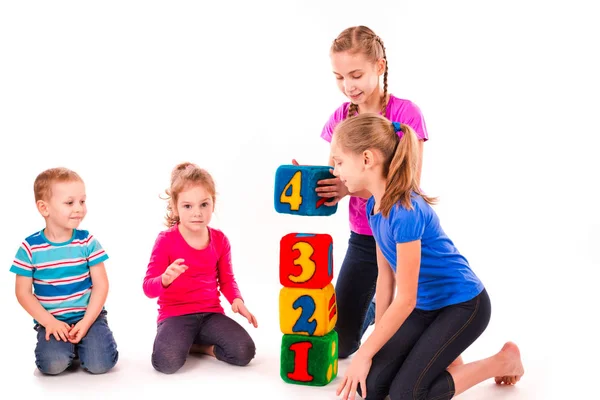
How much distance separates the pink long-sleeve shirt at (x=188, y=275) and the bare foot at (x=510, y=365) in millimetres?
1053

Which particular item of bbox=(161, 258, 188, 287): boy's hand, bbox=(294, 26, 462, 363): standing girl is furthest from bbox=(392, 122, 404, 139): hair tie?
bbox=(161, 258, 188, 287): boy's hand

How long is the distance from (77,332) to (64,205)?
0.46m

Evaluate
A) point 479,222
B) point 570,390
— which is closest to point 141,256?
point 479,222

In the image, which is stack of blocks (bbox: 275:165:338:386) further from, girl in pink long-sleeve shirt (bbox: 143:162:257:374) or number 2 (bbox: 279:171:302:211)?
girl in pink long-sleeve shirt (bbox: 143:162:257:374)

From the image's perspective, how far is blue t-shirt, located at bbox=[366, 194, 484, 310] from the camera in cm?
262

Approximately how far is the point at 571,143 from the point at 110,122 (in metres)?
2.51

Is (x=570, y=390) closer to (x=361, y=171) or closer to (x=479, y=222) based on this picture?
(x=361, y=171)

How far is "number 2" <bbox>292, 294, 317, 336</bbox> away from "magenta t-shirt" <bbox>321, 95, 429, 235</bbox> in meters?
0.46

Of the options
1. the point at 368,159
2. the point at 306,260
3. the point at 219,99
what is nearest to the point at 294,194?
the point at 306,260

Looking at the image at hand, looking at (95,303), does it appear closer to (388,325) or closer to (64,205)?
(64,205)

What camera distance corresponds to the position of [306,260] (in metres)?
2.81

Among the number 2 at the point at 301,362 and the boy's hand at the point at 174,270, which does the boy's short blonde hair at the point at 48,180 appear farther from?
the number 2 at the point at 301,362

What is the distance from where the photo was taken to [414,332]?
2711mm

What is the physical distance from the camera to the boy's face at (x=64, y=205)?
294 cm
